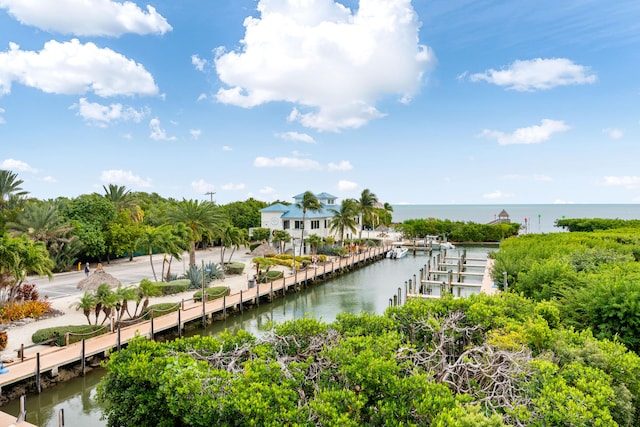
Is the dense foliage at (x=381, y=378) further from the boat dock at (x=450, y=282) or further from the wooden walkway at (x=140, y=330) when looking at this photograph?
the boat dock at (x=450, y=282)

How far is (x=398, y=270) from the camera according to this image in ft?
144

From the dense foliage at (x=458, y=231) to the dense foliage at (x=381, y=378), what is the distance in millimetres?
61639

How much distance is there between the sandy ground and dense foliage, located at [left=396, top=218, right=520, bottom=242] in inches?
1259

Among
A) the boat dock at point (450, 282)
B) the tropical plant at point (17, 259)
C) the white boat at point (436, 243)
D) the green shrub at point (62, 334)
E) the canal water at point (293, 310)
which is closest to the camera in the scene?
the canal water at point (293, 310)

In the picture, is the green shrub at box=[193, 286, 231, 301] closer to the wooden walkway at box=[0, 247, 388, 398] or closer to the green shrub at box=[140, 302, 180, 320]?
the wooden walkway at box=[0, 247, 388, 398]

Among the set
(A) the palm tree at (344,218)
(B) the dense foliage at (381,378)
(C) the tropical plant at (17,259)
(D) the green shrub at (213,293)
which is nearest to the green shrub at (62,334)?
(C) the tropical plant at (17,259)

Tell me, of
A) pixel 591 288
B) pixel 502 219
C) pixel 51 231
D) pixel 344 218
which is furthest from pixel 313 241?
pixel 502 219

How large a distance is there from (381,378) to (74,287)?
2945cm

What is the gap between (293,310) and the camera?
2784cm

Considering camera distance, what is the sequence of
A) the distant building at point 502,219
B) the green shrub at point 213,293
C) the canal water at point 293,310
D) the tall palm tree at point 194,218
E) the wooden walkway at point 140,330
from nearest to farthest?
the canal water at point 293,310, the wooden walkway at point 140,330, the green shrub at point 213,293, the tall palm tree at point 194,218, the distant building at point 502,219

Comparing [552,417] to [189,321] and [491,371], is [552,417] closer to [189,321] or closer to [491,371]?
[491,371]

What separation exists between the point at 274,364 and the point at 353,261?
3760 cm

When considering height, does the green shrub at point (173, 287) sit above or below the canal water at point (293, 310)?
above

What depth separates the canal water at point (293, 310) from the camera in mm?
13375
